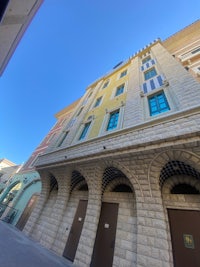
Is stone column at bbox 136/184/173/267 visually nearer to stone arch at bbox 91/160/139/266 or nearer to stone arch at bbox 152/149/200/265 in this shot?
stone arch at bbox 152/149/200/265

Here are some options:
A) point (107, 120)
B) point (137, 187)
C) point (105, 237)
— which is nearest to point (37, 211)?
point (105, 237)

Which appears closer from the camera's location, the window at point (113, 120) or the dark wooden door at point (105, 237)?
the dark wooden door at point (105, 237)

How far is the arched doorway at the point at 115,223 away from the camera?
16.8ft

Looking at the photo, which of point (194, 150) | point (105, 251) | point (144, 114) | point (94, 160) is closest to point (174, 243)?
point (105, 251)

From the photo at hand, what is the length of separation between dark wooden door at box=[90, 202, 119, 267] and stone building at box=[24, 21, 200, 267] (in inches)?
1.1

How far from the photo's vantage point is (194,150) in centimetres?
430

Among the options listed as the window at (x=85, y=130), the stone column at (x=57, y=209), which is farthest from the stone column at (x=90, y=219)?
the window at (x=85, y=130)

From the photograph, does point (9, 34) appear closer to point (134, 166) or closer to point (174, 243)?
point (134, 166)

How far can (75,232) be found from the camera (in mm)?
6789

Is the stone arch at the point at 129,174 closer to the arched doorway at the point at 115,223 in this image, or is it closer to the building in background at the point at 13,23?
the arched doorway at the point at 115,223

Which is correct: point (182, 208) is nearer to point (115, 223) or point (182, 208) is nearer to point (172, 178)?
point (172, 178)

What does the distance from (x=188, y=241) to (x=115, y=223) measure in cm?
272

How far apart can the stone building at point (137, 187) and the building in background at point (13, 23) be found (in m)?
4.65

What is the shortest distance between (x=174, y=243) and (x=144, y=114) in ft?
17.3
